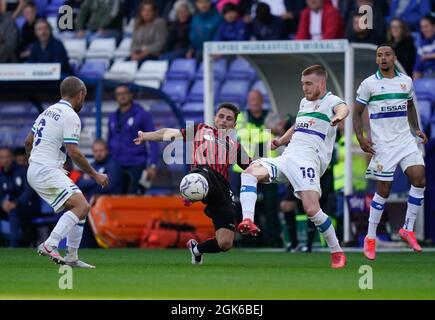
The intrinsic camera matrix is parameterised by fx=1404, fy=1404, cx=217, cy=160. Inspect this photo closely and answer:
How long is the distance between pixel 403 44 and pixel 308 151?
7459 millimetres

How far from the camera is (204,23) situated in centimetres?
2467

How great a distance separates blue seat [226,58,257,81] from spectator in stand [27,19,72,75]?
316 centimetres

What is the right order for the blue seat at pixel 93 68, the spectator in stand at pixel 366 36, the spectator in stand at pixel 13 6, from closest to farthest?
the spectator in stand at pixel 366 36, the blue seat at pixel 93 68, the spectator in stand at pixel 13 6

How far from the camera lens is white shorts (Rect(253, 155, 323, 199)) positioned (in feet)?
46.7

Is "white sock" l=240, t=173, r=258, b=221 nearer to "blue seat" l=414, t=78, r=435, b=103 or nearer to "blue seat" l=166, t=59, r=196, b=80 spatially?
"blue seat" l=414, t=78, r=435, b=103

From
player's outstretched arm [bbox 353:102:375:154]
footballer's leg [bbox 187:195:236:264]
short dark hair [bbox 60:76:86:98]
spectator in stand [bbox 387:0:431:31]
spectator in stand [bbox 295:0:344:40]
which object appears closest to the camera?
short dark hair [bbox 60:76:86:98]

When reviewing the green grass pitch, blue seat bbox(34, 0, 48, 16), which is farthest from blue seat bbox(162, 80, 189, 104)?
the green grass pitch

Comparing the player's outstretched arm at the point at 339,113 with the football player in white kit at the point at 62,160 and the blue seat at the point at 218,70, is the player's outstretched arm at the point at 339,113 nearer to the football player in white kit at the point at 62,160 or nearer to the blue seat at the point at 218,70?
the football player in white kit at the point at 62,160

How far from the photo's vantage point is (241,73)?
989 inches

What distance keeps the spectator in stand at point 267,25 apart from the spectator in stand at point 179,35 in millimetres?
2280

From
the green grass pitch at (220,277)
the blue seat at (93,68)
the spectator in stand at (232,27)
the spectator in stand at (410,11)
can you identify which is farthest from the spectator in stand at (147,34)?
the green grass pitch at (220,277)

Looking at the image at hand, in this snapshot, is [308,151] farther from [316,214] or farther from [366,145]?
[366,145]

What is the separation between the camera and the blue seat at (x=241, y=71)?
25.0 m

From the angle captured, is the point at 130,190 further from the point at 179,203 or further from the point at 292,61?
the point at 292,61
